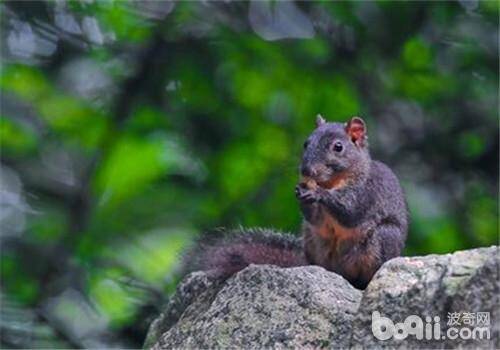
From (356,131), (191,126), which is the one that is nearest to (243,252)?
(356,131)

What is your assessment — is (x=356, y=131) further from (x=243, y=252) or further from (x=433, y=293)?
(x=433, y=293)

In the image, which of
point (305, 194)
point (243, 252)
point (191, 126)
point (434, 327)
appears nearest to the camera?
point (434, 327)

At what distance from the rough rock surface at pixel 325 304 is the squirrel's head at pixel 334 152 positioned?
69 centimetres

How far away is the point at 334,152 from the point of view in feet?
19.6

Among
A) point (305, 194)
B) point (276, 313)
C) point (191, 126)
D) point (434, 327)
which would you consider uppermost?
point (434, 327)

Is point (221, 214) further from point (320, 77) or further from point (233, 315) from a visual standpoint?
point (233, 315)

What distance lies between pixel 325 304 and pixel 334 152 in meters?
1.29

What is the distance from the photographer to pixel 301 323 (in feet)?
15.6

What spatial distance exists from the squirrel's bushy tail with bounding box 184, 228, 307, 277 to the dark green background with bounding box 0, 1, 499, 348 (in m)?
1.23

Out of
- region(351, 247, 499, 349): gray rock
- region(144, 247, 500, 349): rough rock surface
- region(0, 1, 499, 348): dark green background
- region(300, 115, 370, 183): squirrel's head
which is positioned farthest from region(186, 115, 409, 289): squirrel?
region(0, 1, 499, 348): dark green background

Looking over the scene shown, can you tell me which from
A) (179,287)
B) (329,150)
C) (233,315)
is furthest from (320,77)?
(233,315)

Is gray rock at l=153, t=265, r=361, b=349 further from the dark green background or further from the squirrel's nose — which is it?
the dark green background

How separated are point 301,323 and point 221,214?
3.41m

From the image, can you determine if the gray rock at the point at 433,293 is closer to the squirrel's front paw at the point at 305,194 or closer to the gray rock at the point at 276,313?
the gray rock at the point at 276,313
